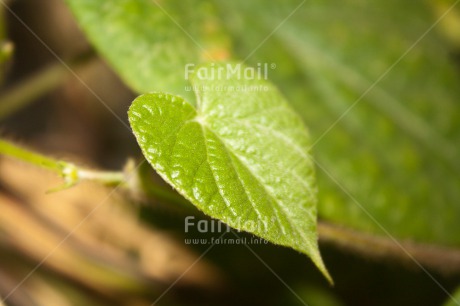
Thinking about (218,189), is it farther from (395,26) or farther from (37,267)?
(395,26)

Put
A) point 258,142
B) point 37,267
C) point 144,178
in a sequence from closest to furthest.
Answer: point 258,142 → point 144,178 → point 37,267

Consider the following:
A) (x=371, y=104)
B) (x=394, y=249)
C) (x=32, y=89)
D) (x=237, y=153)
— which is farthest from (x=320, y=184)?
(x=32, y=89)

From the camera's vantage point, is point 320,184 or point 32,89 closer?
point 320,184

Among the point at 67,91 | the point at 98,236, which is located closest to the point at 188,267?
the point at 98,236

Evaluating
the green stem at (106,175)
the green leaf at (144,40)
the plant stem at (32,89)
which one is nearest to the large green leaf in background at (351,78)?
the green leaf at (144,40)

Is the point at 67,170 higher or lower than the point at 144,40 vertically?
lower

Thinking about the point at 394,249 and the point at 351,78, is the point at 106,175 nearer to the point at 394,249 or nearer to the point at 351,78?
the point at 394,249
